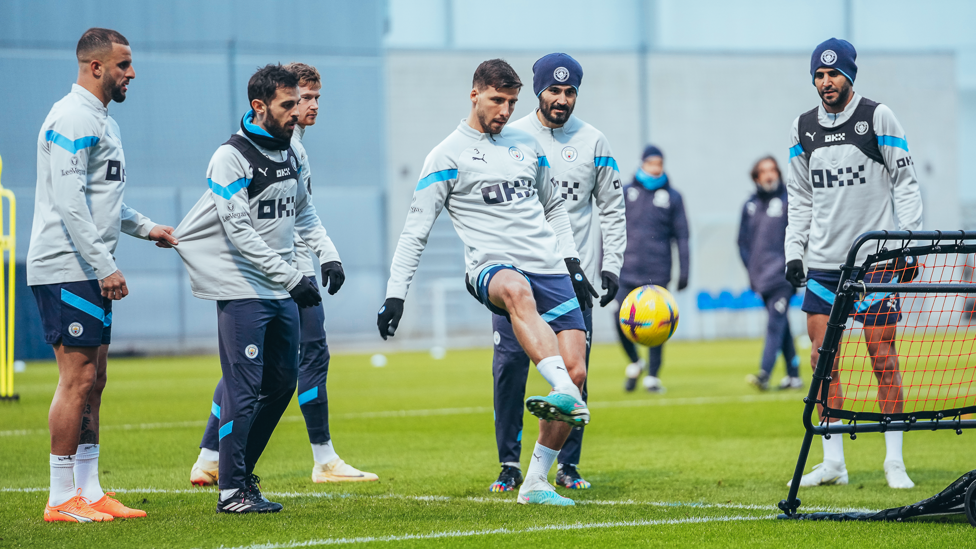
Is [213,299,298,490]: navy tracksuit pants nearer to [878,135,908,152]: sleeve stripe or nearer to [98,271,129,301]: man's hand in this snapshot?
[98,271,129,301]: man's hand

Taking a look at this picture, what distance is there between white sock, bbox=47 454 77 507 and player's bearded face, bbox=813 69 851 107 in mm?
4263

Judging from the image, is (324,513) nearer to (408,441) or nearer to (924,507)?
(924,507)

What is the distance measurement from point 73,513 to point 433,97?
78.8ft

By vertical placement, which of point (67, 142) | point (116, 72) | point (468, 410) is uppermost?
point (116, 72)

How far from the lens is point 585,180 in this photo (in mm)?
6246

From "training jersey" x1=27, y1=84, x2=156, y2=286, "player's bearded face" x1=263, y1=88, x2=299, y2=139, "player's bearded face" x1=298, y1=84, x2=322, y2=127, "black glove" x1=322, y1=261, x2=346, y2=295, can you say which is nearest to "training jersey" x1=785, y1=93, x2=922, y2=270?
"black glove" x1=322, y1=261, x2=346, y2=295

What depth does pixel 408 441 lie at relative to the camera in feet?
27.3

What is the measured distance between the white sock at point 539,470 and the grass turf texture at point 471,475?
0.15 meters

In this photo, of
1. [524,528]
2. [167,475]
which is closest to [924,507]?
[524,528]

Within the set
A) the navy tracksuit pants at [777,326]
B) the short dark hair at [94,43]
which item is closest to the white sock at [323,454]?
the short dark hair at [94,43]

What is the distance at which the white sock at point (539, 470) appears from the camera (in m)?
5.34

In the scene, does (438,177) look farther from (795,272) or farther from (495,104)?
(795,272)

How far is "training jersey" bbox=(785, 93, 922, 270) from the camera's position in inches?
232

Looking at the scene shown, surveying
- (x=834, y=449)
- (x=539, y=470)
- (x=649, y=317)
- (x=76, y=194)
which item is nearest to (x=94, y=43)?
(x=76, y=194)
